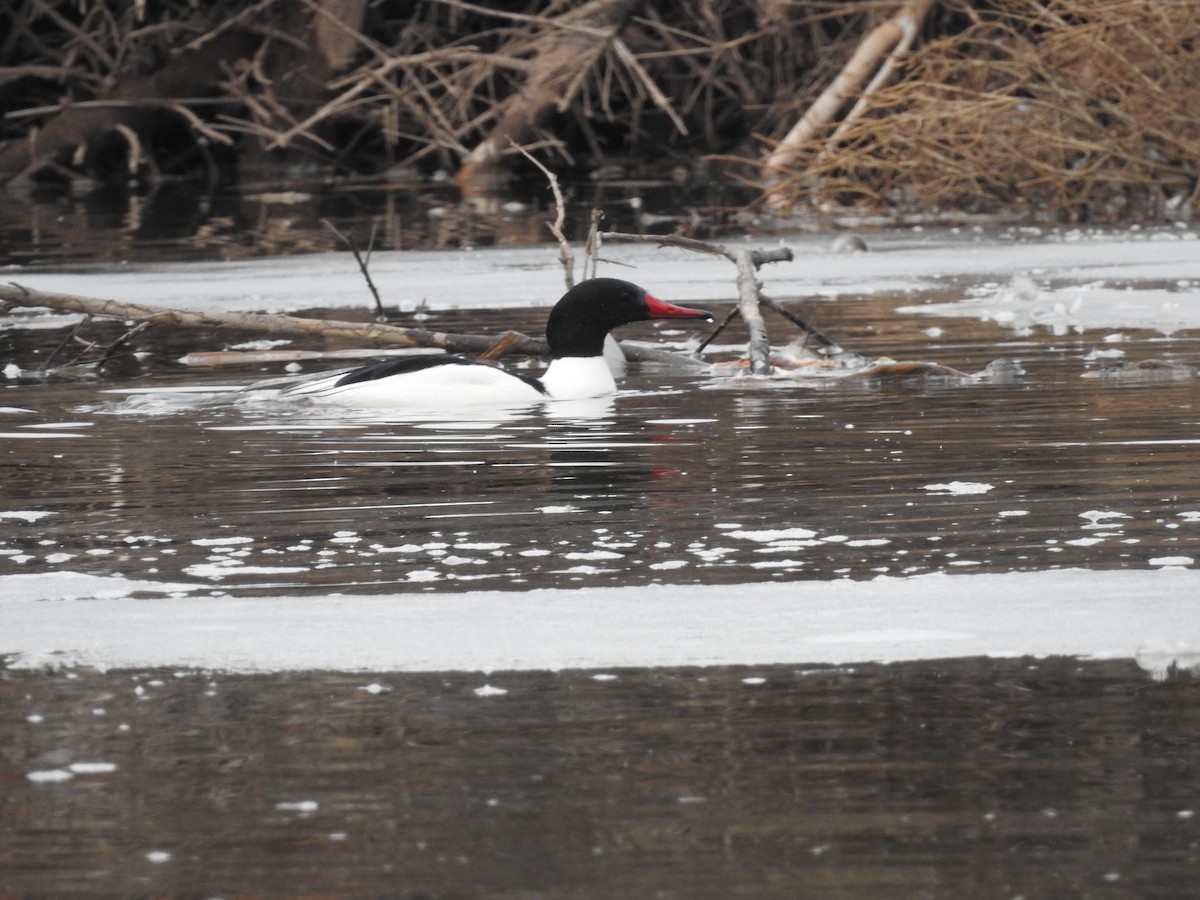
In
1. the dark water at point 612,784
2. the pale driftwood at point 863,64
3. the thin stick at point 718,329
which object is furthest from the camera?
the pale driftwood at point 863,64

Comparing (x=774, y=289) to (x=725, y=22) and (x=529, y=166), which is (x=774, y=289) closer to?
(x=725, y=22)

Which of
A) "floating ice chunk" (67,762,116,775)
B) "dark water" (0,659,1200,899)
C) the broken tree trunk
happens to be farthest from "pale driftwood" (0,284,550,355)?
the broken tree trunk

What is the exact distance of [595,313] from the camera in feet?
26.0

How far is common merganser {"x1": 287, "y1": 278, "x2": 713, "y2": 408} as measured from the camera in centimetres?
746

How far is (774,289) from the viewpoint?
11609 mm

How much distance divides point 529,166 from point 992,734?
2277cm

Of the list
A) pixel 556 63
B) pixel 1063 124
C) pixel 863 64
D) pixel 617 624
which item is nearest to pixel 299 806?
pixel 617 624

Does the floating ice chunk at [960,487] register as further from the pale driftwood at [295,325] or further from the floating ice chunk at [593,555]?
the pale driftwood at [295,325]

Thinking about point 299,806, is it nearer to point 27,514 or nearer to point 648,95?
point 27,514

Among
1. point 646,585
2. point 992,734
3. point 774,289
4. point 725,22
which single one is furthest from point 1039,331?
point 725,22

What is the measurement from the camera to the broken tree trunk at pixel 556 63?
18828mm

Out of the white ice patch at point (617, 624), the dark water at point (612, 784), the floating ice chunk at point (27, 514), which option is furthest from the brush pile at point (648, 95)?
the dark water at point (612, 784)

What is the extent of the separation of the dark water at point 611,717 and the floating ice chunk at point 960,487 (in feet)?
0.15

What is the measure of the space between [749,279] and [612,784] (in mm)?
5432
